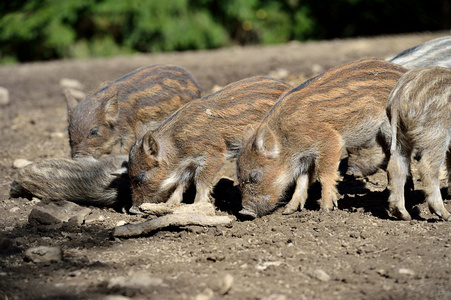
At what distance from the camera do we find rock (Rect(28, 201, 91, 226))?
168 inches

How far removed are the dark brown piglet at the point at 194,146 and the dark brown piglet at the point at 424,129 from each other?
4.25 feet

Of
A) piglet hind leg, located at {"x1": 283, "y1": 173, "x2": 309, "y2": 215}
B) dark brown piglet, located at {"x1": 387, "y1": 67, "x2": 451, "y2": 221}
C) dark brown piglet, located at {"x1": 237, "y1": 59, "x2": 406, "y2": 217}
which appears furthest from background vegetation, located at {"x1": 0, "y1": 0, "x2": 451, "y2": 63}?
dark brown piglet, located at {"x1": 387, "y1": 67, "x2": 451, "y2": 221}

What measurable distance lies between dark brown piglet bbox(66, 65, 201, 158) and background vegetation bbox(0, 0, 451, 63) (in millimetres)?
6191

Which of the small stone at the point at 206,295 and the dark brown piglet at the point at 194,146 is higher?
the dark brown piglet at the point at 194,146

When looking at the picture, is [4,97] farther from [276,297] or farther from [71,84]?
[276,297]

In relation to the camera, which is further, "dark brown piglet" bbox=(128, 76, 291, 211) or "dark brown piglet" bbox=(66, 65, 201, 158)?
"dark brown piglet" bbox=(66, 65, 201, 158)

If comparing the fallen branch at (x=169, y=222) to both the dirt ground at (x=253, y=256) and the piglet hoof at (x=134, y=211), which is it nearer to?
the dirt ground at (x=253, y=256)

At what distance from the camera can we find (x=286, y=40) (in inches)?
526

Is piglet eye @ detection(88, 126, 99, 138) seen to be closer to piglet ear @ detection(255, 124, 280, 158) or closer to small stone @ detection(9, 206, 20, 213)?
small stone @ detection(9, 206, 20, 213)

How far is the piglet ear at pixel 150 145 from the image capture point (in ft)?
15.8

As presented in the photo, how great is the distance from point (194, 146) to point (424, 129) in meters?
1.85

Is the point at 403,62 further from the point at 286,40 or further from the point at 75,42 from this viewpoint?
the point at 75,42

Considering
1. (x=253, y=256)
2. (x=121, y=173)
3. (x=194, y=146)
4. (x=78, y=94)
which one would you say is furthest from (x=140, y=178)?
(x=78, y=94)

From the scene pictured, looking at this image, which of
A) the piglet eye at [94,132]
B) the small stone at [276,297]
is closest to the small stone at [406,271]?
the small stone at [276,297]
